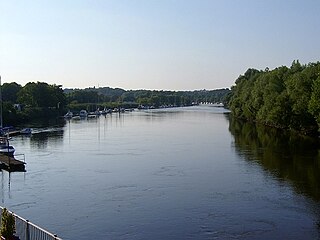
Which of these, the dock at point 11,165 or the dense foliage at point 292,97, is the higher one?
the dense foliage at point 292,97

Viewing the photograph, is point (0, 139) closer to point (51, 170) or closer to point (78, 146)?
point (78, 146)

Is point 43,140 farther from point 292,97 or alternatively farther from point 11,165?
point 292,97

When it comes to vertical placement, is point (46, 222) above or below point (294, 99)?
below

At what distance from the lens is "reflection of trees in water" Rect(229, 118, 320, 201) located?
3061cm

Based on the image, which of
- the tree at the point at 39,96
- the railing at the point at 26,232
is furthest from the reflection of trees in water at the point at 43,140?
the tree at the point at 39,96

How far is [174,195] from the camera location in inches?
1054

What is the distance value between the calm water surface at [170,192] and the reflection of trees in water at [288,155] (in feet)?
0.30

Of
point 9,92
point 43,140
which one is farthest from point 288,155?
point 9,92

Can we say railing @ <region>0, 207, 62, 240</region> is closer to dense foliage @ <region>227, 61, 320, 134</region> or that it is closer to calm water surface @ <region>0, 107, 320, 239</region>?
calm water surface @ <region>0, 107, 320, 239</region>

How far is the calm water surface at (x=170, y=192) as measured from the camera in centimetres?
2089

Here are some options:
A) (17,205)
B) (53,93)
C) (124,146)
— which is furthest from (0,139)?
(53,93)

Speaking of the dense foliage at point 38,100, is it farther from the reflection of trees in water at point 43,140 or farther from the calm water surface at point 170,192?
the calm water surface at point 170,192

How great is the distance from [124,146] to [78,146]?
5.04m

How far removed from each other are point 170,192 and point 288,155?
18.6 m
